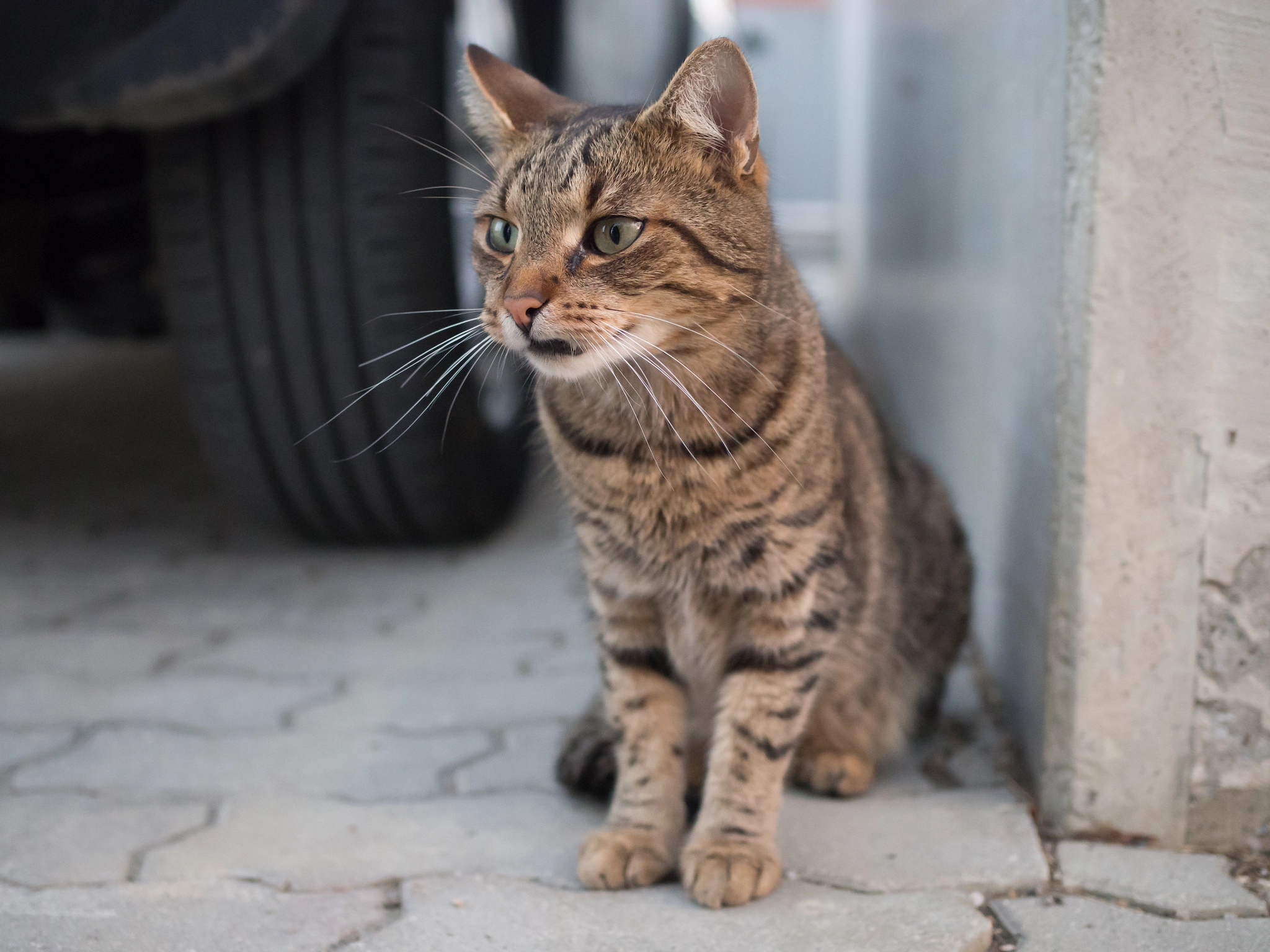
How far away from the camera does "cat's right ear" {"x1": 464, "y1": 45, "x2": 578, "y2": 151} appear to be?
165 centimetres

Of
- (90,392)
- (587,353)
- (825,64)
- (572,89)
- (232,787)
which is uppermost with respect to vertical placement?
(825,64)

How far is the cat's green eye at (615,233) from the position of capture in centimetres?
142

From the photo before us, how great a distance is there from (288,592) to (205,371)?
1.76ft

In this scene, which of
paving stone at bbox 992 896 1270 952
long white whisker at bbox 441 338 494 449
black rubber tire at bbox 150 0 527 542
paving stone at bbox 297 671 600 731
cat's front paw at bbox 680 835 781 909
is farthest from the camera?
black rubber tire at bbox 150 0 527 542

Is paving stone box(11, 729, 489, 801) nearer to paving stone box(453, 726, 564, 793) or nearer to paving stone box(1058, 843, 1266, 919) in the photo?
paving stone box(453, 726, 564, 793)

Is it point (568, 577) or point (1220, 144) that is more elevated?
point (1220, 144)

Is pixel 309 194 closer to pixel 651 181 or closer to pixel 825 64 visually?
pixel 651 181

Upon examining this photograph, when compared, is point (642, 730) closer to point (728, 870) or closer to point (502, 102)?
point (728, 870)

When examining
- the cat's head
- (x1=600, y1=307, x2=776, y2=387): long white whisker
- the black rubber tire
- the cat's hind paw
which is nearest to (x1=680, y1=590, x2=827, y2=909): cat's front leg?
the cat's hind paw

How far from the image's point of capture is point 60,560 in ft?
9.12

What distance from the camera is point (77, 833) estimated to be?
1513 mm

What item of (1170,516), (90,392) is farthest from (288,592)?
(90,392)

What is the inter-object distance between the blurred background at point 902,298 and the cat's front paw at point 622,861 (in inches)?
21.6

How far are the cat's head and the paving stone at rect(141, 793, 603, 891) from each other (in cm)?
64
